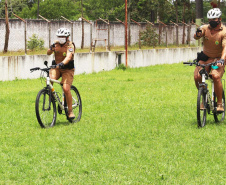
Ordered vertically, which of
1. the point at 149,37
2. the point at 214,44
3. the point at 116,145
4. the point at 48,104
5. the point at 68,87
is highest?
the point at 149,37

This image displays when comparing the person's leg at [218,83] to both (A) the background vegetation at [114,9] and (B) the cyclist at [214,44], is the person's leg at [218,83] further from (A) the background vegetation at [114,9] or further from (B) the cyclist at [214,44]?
(A) the background vegetation at [114,9]

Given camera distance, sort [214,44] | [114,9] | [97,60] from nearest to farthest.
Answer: [214,44], [97,60], [114,9]

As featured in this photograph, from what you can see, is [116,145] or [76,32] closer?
[116,145]

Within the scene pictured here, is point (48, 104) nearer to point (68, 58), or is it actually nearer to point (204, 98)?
point (68, 58)

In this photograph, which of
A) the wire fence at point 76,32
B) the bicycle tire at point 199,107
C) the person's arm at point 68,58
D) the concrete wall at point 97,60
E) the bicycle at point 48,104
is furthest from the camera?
the wire fence at point 76,32

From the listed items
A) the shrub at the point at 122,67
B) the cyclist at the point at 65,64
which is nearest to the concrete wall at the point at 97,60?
the shrub at the point at 122,67

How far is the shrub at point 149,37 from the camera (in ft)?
106

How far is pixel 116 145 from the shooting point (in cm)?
849

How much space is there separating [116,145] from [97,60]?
16.6 metres

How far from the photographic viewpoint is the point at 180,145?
27.7ft

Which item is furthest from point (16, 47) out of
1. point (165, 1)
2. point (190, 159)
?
point (165, 1)

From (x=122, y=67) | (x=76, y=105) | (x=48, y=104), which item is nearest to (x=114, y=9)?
(x=122, y=67)

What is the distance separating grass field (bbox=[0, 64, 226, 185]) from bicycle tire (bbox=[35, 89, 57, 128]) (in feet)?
0.64

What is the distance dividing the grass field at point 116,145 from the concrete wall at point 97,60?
19.5 ft
